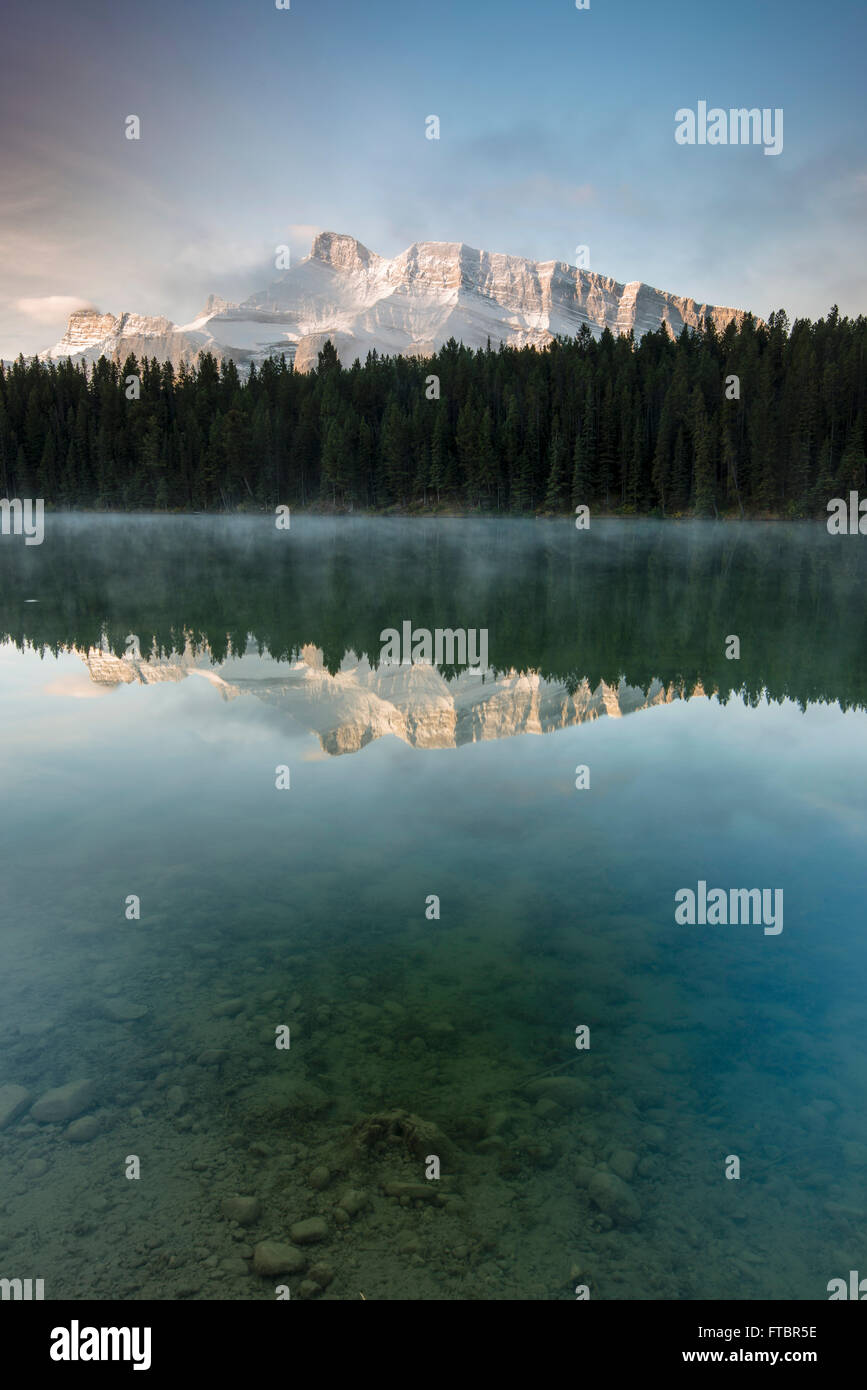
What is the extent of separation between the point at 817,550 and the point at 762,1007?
212 ft

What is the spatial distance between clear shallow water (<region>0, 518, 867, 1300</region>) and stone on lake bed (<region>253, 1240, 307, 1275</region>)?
4cm

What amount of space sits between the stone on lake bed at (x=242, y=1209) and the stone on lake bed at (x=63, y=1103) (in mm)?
1461

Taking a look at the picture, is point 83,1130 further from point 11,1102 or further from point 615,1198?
point 615,1198

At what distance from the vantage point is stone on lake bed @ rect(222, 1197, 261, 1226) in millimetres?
5016

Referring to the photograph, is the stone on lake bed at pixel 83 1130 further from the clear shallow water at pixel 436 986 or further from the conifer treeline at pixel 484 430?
the conifer treeline at pixel 484 430

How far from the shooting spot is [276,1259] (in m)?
4.72

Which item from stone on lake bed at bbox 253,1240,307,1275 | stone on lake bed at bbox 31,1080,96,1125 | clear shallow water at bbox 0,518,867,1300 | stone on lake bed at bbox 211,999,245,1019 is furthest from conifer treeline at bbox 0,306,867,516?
stone on lake bed at bbox 253,1240,307,1275

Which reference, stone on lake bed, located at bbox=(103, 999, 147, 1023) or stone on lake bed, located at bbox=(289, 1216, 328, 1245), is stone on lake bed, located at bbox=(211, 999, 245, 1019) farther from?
stone on lake bed, located at bbox=(289, 1216, 328, 1245)

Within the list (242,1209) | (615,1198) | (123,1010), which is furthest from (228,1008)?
(615,1198)

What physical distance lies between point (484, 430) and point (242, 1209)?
116 m

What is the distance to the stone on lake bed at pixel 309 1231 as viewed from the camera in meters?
4.90

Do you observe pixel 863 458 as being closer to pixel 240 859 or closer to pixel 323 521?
pixel 323 521

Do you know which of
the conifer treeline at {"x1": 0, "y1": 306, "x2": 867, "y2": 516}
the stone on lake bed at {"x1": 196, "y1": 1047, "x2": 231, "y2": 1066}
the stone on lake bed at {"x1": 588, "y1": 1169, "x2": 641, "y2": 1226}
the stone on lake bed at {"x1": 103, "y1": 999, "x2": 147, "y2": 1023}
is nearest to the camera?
the stone on lake bed at {"x1": 588, "y1": 1169, "x2": 641, "y2": 1226}

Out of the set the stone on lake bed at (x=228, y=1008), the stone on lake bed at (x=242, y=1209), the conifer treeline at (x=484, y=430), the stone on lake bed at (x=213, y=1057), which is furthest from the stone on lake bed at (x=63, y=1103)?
Answer: the conifer treeline at (x=484, y=430)
